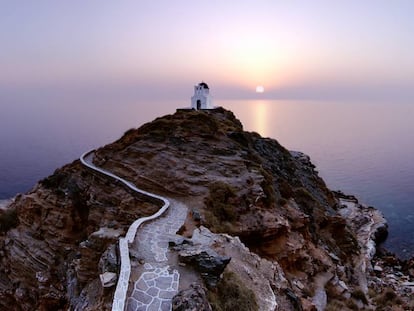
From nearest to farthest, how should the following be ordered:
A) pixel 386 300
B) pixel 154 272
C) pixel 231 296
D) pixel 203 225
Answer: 1. pixel 231 296
2. pixel 154 272
3. pixel 203 225
4. pixel 386 300

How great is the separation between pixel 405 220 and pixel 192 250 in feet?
136

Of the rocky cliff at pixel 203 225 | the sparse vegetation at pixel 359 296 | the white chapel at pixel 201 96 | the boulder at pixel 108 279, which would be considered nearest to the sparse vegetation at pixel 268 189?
the rocky cliff at pixel 203 225

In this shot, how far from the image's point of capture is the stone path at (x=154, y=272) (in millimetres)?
8961

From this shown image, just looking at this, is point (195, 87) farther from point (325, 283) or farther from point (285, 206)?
point (325, 283)

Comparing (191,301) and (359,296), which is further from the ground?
(191,301)

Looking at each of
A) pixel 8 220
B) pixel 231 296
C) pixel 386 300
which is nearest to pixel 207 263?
pixel 231 296

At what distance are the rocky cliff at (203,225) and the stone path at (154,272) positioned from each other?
41.4 inches

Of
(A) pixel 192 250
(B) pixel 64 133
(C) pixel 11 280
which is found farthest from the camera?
(B) pixel 64 133

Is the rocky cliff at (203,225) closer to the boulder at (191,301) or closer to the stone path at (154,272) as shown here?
the stone path at (154,272)

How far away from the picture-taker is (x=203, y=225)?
16.5 meters

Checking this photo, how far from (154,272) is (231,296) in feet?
7.74

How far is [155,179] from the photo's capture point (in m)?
22.0

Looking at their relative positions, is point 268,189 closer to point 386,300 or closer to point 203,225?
point 203,225

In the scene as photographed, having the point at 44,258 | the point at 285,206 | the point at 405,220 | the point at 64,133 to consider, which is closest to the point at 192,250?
the point at 285,206
